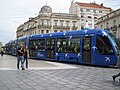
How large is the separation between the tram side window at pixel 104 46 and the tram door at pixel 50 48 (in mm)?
7386

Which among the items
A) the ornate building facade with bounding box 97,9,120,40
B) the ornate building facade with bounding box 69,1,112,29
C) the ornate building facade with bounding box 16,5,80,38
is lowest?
the ornate building facade with bounding box 97,9,120,40

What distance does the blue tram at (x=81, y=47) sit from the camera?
20.0 m

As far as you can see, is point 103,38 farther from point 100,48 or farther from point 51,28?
point 51,28

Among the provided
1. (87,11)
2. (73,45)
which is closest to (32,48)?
(73,45)

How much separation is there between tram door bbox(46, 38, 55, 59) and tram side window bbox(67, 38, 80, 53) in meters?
3.06

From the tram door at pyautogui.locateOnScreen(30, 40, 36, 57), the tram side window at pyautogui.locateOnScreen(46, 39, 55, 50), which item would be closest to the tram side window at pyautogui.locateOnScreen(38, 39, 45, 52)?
the tram side window at pyautogui.locateOnScreen(46, 39, 55, 50)

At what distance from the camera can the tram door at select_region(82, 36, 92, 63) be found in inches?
838

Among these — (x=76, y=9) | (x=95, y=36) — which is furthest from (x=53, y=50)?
(x=76, y=9)

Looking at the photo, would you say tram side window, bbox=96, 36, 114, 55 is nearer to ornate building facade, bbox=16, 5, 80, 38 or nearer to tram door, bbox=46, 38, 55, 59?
tram door, bbox=46, 38, 55, 59

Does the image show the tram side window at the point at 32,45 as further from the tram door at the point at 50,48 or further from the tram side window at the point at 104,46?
the tram side window at the point at 104,46

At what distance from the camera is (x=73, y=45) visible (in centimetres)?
2347

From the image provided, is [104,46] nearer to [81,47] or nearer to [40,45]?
[81,47]

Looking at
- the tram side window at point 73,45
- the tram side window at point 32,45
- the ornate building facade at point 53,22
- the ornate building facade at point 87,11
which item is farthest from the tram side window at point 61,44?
the ornate building facade at point 87,11

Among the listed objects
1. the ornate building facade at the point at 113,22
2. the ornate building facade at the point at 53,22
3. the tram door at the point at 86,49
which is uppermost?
the ornate building facade at the point at 53,22
